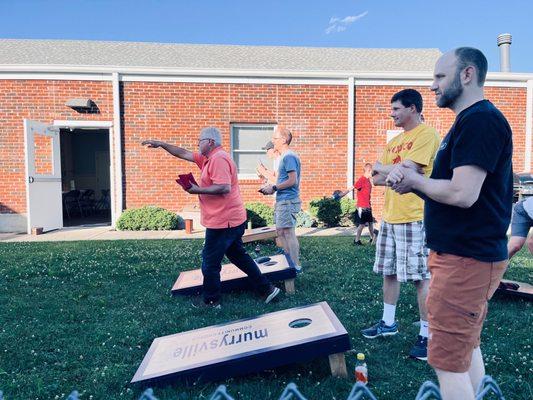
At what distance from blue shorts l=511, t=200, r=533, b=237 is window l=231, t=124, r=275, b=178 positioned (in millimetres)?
7742

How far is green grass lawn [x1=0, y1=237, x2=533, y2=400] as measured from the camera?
111 inches

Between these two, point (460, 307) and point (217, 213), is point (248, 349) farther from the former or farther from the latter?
point (217, 213)

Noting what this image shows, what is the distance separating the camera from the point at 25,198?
11.2 meters

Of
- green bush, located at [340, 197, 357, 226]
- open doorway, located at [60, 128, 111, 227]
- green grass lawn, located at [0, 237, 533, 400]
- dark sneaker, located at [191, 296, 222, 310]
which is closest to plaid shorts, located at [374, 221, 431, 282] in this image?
green grass lawn, located at [0, 237, 533, 400]

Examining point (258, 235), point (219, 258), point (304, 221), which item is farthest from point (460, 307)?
point (304, 221)

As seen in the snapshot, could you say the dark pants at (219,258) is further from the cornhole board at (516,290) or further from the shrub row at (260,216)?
the shrub row at (260,216)

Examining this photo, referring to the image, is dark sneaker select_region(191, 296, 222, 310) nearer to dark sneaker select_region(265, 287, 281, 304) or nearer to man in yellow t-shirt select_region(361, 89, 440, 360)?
dark sneaker select_region(265, 287, 281, 304)

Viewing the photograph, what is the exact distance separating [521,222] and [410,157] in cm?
262

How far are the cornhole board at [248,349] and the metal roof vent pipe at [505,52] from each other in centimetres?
1645

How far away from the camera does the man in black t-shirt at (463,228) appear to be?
5.68 ft

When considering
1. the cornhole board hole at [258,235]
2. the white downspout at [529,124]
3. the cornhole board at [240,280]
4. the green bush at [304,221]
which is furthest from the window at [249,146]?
the white downspout at [529,124]

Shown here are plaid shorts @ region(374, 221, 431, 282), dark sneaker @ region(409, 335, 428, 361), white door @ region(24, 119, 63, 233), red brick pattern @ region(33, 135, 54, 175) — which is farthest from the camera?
red brick pattern @ region(33, 135, 54, 175)

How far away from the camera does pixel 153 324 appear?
13.3 ft

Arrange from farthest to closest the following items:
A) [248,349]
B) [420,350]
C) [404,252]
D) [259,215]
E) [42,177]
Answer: [259,215], [42,177], [404,252], [420,350], [248,349]
